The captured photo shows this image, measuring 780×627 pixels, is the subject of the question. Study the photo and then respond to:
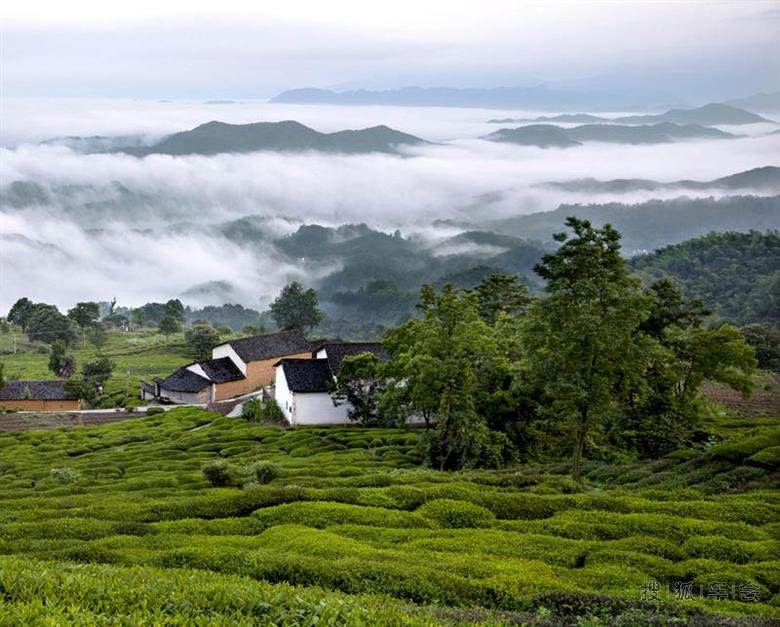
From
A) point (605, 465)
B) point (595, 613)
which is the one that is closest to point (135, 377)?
point (605, 465)

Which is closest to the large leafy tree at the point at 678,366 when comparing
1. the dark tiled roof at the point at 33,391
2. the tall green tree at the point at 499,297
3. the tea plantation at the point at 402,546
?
the tea plantation at the point at 402,546

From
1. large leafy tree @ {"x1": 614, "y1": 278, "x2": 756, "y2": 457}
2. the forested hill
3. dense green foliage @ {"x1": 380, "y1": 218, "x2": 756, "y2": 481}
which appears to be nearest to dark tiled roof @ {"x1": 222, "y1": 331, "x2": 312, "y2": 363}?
dense green foliage @ {"x1": 380, "y1": 218, "x2": 756, "y2": 481}

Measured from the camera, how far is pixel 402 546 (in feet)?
60.1

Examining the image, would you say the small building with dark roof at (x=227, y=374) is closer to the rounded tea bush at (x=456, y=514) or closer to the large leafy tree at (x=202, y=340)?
the large leafy tree at (x=202, y=340)

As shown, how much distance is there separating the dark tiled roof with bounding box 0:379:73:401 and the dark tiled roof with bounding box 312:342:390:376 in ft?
103

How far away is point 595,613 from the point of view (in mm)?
12633

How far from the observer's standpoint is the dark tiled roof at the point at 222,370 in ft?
252

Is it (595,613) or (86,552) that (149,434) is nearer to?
(86,552)

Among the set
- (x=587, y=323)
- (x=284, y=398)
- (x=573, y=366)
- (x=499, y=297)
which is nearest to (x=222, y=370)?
(x=284, y=398)

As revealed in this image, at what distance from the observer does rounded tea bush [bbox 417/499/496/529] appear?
2070 centimetres

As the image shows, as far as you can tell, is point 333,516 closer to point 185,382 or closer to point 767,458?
point 767,458

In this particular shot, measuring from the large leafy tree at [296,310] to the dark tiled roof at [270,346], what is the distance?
34986 millimetres

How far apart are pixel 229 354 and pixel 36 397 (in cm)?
1881

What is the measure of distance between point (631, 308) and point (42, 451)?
3823 centimetres
